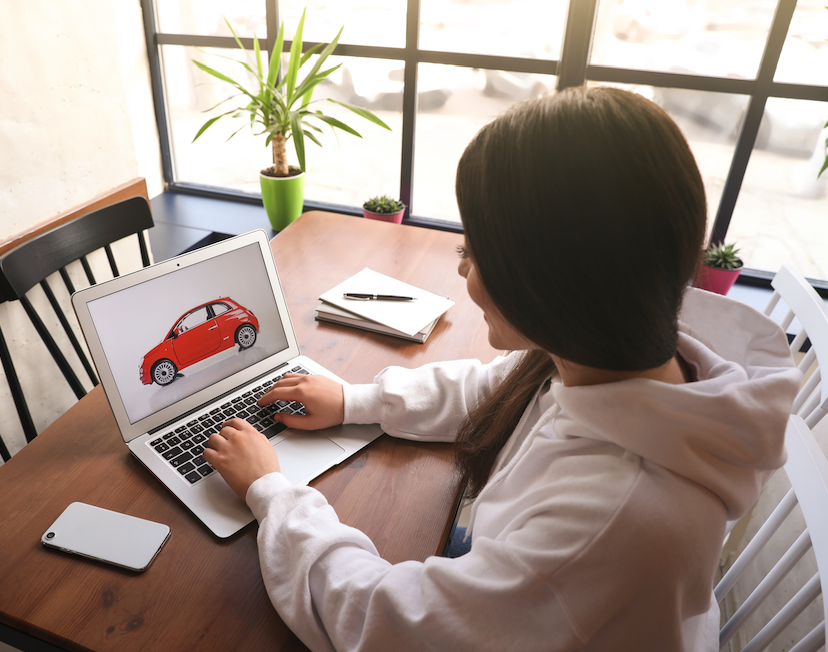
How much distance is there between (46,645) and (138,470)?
0.84 ft

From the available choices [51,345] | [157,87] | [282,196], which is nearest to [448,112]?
[282,196]

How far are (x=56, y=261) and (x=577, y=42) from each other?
197cm

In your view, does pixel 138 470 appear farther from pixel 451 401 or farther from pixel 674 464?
pixel 674 464

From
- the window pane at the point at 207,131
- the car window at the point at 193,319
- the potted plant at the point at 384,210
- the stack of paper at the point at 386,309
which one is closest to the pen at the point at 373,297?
the stack of paper at the point at 386,309

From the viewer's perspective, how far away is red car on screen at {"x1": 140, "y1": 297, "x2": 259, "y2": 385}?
90 cm

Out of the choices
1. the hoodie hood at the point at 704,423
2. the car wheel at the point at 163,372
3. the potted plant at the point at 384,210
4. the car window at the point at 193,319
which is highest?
the hoodie hood at the point at 704,423

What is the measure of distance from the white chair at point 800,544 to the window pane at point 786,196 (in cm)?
180

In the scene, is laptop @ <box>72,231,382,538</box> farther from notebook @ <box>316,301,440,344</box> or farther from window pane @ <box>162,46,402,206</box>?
window pane @ <box>162,46,402,206</box>

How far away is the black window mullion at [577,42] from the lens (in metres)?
2.15

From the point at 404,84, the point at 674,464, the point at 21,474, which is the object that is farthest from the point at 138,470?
the point at 404,84

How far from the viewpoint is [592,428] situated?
23.9 inches

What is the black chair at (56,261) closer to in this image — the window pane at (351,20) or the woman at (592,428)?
the woman at (592,428)

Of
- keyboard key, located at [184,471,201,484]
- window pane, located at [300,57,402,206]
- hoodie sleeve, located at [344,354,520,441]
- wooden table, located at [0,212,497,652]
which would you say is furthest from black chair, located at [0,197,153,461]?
window pane, located at [300,57,402,206]

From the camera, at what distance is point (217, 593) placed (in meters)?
0.70
